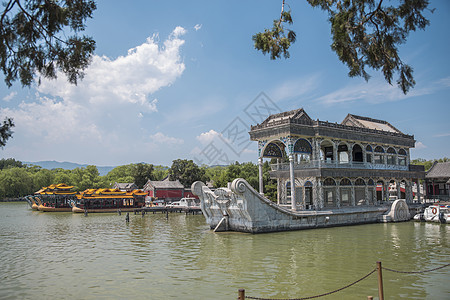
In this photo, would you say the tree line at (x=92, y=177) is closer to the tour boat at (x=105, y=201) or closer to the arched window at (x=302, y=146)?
the tour boat at (x=105, y=201)

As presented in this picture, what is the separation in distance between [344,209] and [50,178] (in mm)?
81246

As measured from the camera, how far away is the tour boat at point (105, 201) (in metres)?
45.1

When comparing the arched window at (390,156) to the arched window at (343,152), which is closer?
the arched window at (343,152)

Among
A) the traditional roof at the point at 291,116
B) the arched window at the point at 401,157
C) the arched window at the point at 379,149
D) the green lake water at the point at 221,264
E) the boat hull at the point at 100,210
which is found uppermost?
the traditional roof at the point at 291,116

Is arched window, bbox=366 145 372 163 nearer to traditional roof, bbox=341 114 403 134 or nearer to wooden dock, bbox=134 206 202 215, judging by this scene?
traditional roof, bbox=341 114 403 134

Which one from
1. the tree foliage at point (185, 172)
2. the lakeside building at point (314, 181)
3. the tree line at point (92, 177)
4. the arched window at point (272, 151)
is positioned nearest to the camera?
the lakeside building at point (314, 181)

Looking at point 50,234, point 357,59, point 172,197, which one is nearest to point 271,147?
point 50,234

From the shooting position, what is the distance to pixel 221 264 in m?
13.4

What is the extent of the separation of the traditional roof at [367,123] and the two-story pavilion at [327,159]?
86 mm

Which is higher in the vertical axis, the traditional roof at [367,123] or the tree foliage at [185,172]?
the traditional roof at [367,123]

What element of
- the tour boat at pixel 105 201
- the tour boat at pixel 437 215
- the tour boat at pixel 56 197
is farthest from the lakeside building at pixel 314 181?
the tour boat at pixel 56 197

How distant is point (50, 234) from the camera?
23562mm

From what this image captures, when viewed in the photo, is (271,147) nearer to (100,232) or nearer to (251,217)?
(251,217)

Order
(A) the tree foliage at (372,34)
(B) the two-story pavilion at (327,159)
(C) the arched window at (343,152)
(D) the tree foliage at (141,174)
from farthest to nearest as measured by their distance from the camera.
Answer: (D) the tree foliage at (141,174), (C) the arched window at (343,152), (B) the two-story pavilion at (327,159), (A) the tree foliage at (372,34)
